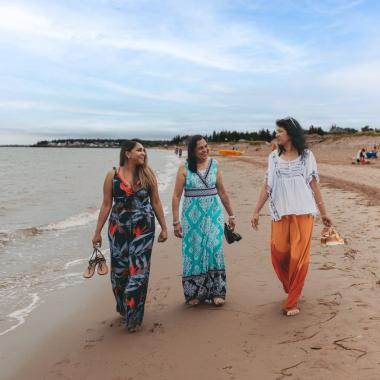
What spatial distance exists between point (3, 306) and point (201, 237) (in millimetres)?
2613

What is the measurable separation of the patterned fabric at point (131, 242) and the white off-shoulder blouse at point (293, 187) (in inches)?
48.6

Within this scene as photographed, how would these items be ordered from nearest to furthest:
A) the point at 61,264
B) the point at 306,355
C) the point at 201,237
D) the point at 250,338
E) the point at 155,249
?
the point at 306,355 → the point at 250,338 → the point at 201,237 → the point at 61,264 → the point at 155,249

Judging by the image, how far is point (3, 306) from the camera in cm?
545

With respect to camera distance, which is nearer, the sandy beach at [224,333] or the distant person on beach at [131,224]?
the sandy beach at [224,333]

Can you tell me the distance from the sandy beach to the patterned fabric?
0.32 meters

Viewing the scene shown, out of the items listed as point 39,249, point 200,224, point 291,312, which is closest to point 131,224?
point 200,224

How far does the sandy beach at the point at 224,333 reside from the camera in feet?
11.1

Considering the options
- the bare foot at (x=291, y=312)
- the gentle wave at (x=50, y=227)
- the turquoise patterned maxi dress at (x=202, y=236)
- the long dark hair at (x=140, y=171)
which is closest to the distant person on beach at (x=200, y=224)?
the turquoise patterned maxi dress at (x=202, y=236)

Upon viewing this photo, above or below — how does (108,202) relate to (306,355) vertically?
above

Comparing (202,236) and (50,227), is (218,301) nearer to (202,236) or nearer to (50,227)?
(202,236)

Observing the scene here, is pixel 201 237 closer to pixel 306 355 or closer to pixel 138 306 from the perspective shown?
pixel 138 306

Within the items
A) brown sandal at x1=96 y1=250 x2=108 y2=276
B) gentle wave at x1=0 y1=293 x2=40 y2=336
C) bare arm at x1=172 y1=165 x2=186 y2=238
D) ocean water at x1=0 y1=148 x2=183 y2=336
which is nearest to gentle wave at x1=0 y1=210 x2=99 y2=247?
ocean water at x1=0 y1=148 x2=183 y2=336

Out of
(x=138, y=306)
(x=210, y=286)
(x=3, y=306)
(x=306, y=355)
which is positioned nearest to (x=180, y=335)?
(x=138, y=306)

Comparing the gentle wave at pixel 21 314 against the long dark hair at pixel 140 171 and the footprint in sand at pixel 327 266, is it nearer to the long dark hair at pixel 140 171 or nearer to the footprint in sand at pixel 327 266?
the long dark hair at pixel 140 171
